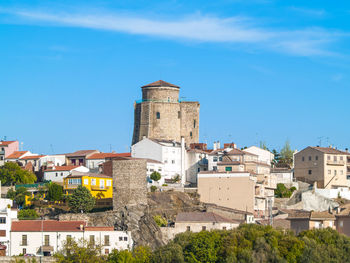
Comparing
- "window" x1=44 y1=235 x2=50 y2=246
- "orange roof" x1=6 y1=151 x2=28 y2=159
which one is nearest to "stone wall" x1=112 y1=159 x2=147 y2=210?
"window" x1=44 y1=235 x2=50 y2=246

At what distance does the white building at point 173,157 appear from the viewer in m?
95.9

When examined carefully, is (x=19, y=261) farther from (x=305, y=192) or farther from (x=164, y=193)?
(x=305, y=192)

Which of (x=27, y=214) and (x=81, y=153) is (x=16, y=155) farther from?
(x=27, y=214)

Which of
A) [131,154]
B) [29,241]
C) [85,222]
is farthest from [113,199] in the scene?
[131,154]

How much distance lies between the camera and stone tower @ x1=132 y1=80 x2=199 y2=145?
4031 inches

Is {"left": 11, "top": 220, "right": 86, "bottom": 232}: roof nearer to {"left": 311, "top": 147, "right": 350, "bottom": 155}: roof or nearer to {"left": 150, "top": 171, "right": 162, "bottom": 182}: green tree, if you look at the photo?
{"left": 150, "top": 171, "right": 162, "bottom": 182}: green tree

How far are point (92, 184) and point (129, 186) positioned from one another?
735 cm

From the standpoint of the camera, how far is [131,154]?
97812 millimetres

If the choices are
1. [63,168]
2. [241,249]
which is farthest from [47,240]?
[63,168]

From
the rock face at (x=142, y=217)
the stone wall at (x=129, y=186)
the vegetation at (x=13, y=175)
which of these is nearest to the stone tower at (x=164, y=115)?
the vegetation at (x=13, y=175)

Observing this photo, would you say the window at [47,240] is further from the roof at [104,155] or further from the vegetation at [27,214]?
the roof at [104,155]

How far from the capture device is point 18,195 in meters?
85.4

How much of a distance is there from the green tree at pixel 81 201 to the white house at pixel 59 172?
47.5ft

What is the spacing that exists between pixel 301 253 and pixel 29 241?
2083cm
